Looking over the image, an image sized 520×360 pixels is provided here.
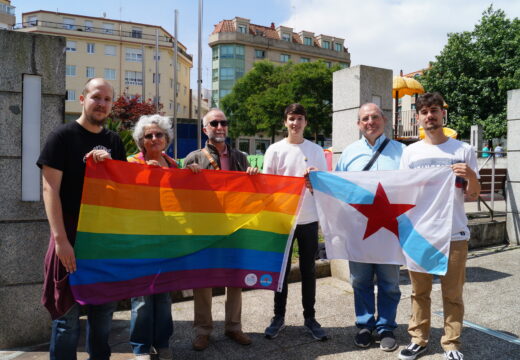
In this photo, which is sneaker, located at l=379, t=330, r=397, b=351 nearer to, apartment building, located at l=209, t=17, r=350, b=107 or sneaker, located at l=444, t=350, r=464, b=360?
sneaker, located at l=444, t=350, r=464, b=360

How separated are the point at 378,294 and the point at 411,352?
0.53 metres

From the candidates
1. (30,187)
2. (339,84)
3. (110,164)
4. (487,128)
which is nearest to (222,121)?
(110,164)

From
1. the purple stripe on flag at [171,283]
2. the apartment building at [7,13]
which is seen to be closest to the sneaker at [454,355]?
the purple stripe on flag at [171,283]

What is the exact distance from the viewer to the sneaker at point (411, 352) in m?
3.33

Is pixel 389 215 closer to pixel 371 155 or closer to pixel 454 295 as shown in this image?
pixel 371 155

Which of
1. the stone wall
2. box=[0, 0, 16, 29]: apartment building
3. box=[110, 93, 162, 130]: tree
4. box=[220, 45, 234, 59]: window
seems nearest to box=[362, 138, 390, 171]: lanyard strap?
the stone wall

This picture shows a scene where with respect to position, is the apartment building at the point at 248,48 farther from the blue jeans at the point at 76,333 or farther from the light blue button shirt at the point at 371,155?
the blue jeans at the point at 76,333

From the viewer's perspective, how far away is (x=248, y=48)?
62.5 metres

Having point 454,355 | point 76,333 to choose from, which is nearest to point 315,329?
point 454,355

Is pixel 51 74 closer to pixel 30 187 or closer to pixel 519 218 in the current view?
pixel 30 187

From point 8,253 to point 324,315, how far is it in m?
3.06

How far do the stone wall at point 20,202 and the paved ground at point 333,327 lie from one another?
0.81 feet

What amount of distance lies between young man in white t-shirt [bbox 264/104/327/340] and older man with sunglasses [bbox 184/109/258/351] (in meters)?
0.31

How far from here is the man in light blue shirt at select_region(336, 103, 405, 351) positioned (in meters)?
3.62
